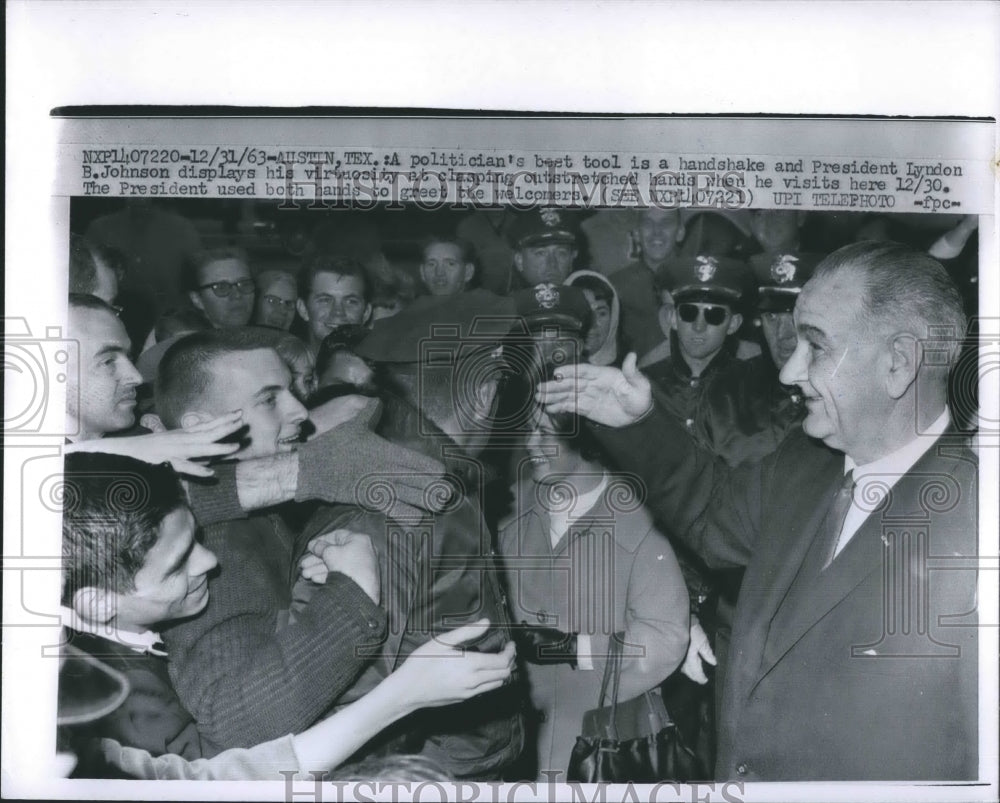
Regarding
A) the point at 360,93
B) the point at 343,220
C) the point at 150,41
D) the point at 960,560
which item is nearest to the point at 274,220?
the point at 343,220

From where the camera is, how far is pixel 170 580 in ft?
7.55

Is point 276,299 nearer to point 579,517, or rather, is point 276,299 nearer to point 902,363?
point 579,517

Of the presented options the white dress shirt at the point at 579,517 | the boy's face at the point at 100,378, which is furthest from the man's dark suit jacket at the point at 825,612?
the boy's face at the point at 100,378

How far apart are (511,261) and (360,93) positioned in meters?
0.54

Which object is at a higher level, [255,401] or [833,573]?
[255,401]

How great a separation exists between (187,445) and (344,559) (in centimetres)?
45

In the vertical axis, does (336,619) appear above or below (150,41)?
below

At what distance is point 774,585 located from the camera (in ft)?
7.73

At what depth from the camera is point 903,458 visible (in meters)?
2.37

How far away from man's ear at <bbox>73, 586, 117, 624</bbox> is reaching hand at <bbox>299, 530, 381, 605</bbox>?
449 millimetres

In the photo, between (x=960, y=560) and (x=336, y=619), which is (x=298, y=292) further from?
(x=960, y=560)

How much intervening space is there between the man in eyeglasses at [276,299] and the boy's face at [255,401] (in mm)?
79

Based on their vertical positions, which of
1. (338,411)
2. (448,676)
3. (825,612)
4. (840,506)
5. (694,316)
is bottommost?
(448,676)

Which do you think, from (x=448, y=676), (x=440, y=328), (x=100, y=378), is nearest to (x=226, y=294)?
(x=100, y=378)
